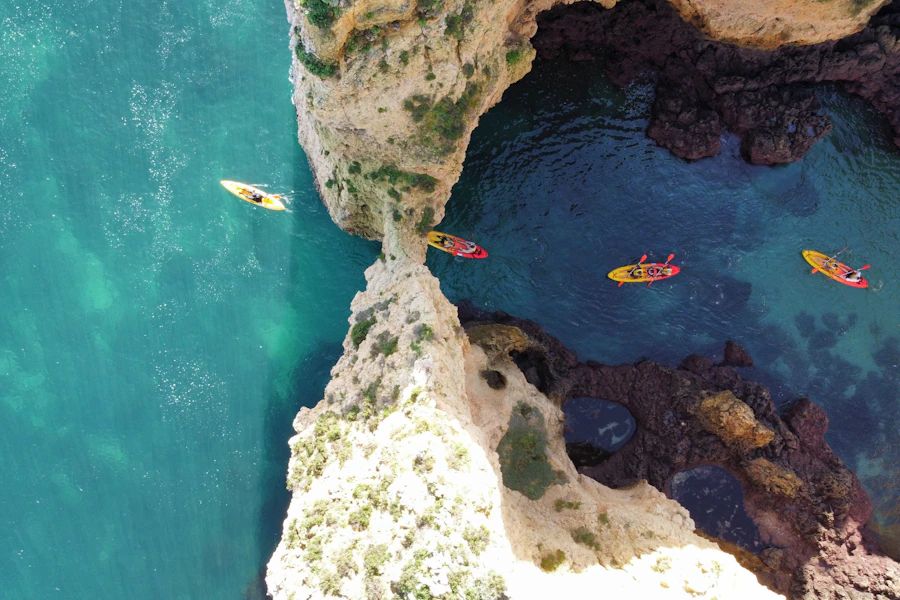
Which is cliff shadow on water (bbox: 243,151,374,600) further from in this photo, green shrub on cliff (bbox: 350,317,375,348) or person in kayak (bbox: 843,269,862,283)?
person in kayak (bbox: 843,269,862,283)

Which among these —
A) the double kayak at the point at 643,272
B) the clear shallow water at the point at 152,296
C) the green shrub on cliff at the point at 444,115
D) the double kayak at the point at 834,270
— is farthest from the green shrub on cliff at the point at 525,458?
the double kayak at the point at 834,270

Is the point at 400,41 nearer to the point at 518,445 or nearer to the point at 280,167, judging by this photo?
the point at 280,167

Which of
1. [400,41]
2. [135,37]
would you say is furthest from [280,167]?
[400,41]

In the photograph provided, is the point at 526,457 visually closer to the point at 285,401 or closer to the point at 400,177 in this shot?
the point at 285,401

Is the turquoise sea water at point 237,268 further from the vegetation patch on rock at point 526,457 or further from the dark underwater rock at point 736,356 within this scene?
the vegetation patch on rock at point 526,457

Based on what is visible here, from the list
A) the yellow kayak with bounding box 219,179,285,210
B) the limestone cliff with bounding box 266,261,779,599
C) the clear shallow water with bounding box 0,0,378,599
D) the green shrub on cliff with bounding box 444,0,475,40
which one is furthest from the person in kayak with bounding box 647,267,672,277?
the yellow kayak with bounding box 219,179,285,210

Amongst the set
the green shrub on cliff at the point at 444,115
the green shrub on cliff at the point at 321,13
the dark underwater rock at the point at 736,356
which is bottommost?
the dark underwater rock at the point at 736,356
